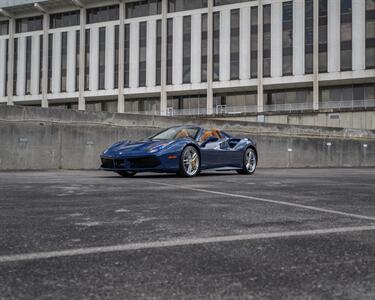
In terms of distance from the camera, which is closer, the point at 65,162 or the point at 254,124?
the point at 65,162

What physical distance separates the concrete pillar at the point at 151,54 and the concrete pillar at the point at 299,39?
14.5 m

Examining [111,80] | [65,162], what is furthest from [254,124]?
[111,80]

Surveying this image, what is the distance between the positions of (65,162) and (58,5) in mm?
43702

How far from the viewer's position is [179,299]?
65.3 inches

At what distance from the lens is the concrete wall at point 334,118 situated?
39.2 meters

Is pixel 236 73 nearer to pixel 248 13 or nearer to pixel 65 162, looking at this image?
pixel 248 13

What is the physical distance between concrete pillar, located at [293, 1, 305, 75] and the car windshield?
3446cm

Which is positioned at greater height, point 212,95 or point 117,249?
point 212,95

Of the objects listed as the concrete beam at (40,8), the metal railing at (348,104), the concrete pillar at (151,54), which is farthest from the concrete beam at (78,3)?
the metal railing at (348,104)

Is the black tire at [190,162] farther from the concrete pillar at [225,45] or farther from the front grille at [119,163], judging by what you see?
the concrete pillar at [225,45]

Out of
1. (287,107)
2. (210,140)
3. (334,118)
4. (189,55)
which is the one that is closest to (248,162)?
(210,140)

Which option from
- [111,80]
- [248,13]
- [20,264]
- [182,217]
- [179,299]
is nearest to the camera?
[179,299]

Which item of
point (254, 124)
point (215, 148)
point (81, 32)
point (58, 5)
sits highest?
point (58, 5)

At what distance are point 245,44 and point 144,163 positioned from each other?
37.5m
